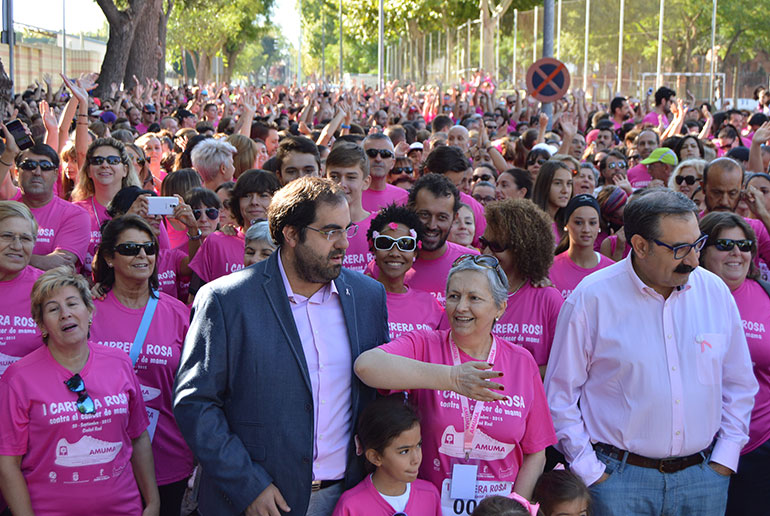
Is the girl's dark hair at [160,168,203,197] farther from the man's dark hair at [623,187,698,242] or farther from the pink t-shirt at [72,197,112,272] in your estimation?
the man's dark hair at [623,187,698,242]

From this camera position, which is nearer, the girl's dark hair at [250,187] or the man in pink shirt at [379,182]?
the girl's dark hair at [250,187]

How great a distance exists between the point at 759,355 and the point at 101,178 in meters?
4.63

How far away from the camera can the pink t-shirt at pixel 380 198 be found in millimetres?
7082

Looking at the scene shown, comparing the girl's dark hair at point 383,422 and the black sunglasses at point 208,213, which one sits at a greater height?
the black sunglasses at point 208,213

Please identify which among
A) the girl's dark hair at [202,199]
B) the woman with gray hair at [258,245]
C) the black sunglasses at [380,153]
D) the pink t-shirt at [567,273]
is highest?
the black sunglasses at [380,153]

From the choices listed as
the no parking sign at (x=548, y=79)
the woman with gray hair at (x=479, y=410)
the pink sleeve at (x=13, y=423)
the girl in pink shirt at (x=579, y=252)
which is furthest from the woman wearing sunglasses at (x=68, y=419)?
the no parking sign at (x=548, y=79)

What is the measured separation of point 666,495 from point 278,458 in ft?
5.54

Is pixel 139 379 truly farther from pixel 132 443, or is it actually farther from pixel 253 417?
pixel 253 417

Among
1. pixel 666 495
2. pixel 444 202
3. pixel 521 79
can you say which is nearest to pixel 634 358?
pixel 666 495

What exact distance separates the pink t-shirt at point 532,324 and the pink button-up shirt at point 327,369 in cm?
118

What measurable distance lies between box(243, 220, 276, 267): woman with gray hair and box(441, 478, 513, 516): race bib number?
1939 mm

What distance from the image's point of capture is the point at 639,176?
9531 mm

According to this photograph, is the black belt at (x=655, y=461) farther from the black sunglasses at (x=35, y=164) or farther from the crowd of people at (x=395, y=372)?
the black sunglasses at (x=35, y=164)

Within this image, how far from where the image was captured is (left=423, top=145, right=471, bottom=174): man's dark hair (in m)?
7.45
